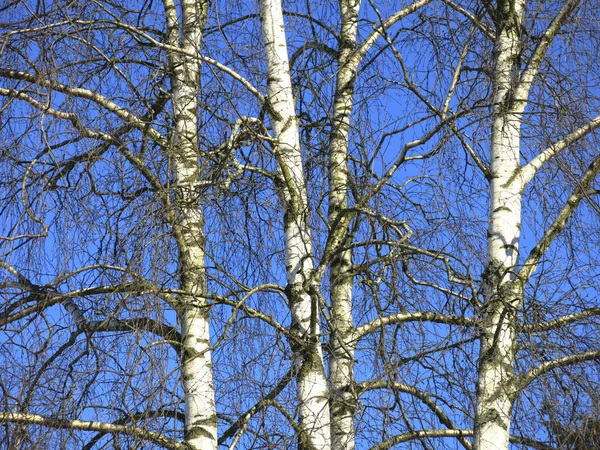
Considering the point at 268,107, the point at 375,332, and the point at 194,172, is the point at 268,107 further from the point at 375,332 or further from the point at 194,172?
the point at 375,332

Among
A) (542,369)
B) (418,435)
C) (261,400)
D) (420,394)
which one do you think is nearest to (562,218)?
(542,369)

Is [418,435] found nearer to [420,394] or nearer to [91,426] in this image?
[420,394]

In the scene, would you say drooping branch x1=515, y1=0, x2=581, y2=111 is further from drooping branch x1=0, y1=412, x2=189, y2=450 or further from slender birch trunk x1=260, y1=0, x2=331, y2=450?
drooping branch x1=0, y1=412, x2=189, y2=450

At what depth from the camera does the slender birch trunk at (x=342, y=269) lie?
17.9 ft

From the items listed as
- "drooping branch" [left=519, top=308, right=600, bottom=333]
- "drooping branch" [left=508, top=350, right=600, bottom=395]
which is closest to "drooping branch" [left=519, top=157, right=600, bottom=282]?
"drooping branch" [left=519, top=308, right=600, bottom=333]

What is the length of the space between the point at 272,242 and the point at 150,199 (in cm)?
96

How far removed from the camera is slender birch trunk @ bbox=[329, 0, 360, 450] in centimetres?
547

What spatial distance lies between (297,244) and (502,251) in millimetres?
1103

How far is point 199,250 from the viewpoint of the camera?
5.74 metres

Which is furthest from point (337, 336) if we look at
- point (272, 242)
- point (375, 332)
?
point (272, 242)

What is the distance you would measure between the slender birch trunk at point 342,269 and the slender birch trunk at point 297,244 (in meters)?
0.12

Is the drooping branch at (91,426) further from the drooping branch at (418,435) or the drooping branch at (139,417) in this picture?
the drooping branch at (418,435)

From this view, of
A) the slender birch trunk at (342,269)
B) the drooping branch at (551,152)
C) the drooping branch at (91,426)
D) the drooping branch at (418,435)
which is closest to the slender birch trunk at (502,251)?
the drooping branch at (551,152)

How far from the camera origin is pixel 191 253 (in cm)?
571
